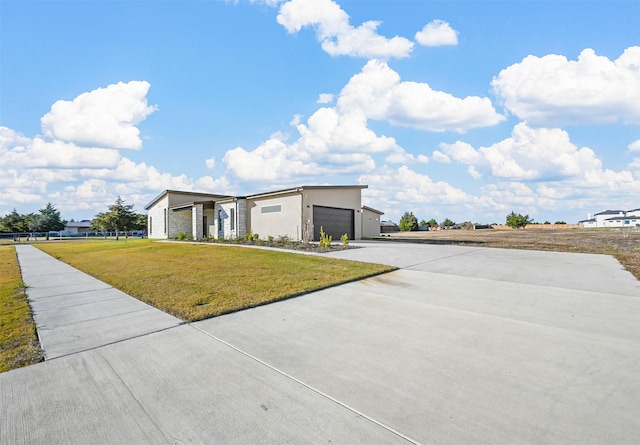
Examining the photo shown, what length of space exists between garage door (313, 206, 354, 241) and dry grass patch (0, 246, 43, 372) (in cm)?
1469

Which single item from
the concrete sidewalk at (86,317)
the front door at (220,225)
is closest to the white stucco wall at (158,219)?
the front door at (220,225)

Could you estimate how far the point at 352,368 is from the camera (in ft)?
10.4

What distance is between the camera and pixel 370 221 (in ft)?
89.4

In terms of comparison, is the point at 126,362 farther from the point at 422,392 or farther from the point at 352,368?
the point at 422,392

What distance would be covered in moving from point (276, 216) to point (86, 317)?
15.5m

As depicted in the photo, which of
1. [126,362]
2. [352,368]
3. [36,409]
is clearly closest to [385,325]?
[352,368]

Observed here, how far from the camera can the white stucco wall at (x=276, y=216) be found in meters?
18.9

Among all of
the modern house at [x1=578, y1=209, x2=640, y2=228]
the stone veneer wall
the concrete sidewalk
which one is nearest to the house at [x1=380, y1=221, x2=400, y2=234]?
the stone veneer wall

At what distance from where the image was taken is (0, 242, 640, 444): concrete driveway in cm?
227

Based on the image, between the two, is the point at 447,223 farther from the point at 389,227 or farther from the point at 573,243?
the point at 573,243

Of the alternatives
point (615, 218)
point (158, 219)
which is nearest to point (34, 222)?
point (158, 219)

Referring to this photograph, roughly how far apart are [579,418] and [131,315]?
558 cm

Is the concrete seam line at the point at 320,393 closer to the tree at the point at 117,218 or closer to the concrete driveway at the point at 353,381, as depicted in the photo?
the concrete driveway at the point at 353,381

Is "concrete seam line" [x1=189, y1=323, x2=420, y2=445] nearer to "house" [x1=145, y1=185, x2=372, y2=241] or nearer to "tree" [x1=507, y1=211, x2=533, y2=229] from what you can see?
"house" [x1=145, y1=185, x2=372, y2=241]
